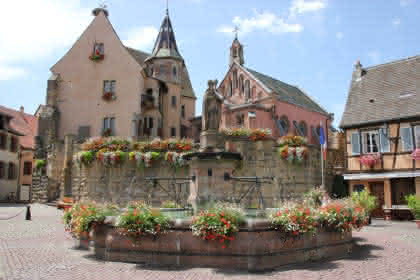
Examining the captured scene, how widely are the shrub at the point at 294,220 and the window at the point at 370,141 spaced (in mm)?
15958

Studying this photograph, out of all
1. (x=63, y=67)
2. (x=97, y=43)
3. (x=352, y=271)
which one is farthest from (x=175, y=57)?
(x=352, y=271)

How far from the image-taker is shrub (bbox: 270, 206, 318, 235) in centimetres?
841

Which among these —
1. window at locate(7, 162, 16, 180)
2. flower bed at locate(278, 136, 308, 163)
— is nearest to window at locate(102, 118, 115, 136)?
window at locate(7, 162, 16, 180)

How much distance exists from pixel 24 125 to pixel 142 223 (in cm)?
4506

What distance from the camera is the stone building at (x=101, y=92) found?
32.7m

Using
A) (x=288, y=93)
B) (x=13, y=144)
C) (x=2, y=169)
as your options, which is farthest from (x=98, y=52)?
(x=288, y=93)

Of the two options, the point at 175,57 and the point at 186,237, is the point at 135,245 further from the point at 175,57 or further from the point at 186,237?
the point at 175,57

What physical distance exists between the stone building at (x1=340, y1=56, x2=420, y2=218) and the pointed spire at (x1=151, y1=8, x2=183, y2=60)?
18.3 meters

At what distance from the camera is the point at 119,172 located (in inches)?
889

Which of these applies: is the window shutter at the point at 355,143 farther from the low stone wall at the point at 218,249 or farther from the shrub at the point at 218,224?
the shrub at the point at 218,224

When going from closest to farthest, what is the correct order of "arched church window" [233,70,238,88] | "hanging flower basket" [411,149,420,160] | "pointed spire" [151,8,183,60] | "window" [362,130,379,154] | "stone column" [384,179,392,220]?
"hanging flower basket" [411,149,420,160] < "stone column" [384,179,392,220] < "window" [362,130,379,154] < "pointed spire" [151,8,183,60] < "arched church window" [233,70,238,88]

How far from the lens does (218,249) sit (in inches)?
321

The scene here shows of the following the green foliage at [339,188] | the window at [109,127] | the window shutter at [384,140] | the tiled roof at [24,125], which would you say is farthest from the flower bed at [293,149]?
the tiled roof at [24,125]

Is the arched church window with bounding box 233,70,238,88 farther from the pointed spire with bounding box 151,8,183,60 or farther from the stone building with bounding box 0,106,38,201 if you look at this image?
the stone building with bounding box 0,106,38,201
